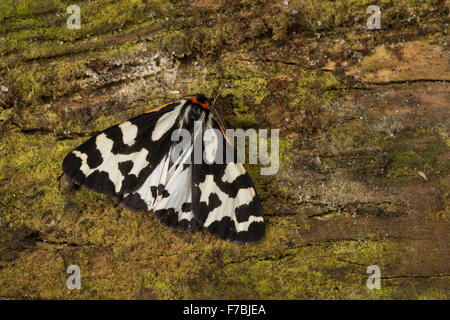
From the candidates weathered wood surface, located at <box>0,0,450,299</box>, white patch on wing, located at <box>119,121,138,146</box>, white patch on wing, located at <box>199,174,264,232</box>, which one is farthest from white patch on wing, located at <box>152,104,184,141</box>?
white patch on wing, located at <box>199,174,264,232</box>

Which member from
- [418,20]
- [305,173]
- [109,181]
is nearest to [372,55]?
[418,20]

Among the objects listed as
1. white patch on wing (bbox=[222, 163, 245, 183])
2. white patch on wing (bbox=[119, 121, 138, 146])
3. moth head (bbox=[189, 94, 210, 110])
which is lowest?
white patch on wing (bbox=[222, 163, 245, 183])

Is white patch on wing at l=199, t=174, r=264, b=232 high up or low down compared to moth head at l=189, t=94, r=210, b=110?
down

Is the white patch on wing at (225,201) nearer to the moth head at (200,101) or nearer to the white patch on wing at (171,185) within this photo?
the white patch on wing at (171,185)

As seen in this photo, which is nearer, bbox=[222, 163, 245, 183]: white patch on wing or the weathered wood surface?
bbox=[222, 163, 245, 183]: white patch on wing

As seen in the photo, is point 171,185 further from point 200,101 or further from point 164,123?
point 200,101

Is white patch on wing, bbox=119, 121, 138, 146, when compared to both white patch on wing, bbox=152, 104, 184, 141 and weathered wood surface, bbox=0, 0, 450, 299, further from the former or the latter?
weathered wood surface, bbox=0, 0, 450, 299

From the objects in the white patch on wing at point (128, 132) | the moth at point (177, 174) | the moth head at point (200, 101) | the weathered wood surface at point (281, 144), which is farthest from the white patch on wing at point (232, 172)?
the white patch on wing at point (128, 132)

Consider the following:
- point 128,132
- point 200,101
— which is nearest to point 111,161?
point 128,132
